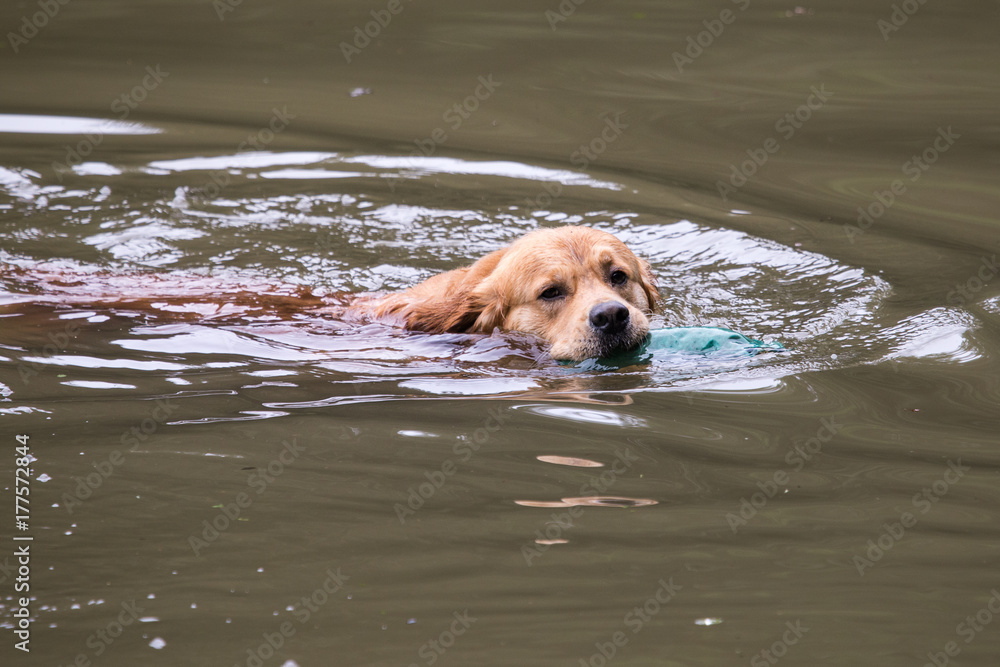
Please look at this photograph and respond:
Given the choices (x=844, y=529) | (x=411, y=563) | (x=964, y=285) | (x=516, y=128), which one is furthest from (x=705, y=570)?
(x=516, y=128)

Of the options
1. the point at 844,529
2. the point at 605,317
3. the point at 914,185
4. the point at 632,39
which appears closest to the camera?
the point at 844,529

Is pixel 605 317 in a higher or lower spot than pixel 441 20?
lower

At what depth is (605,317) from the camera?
5.62 metres

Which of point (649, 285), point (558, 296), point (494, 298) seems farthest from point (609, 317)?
point (649, 285)

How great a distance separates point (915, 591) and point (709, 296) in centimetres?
408

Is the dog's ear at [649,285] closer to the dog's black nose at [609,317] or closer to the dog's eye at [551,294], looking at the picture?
the dog's eye at [551,294]

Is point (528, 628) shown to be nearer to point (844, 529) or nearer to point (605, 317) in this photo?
point (844, 529)

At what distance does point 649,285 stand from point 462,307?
117 cm

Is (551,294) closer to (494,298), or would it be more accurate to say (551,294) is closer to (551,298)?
(551,298)

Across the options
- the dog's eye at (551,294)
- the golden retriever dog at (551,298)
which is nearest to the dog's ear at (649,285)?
the golden retriever dog at (551,298)

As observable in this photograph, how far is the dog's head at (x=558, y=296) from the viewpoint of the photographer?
5.74 m

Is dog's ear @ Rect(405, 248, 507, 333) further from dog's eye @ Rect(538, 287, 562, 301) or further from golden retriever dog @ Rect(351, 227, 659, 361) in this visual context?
dog's eye @ Rect(538, 287, 562, 301)

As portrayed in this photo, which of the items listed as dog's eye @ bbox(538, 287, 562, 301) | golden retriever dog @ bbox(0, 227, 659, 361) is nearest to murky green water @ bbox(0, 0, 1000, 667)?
golden retriever dog @ bbox(0, 227, 659, 361)

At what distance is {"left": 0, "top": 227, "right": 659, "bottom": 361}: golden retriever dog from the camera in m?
5.85
